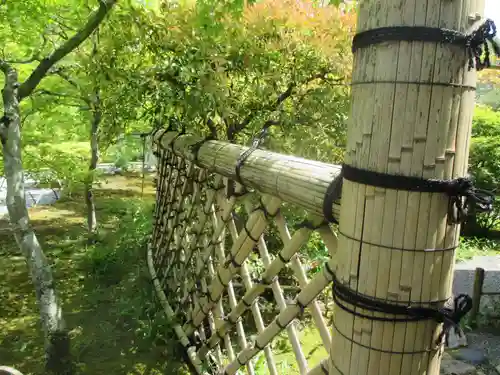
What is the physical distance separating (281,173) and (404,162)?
910 millimetres

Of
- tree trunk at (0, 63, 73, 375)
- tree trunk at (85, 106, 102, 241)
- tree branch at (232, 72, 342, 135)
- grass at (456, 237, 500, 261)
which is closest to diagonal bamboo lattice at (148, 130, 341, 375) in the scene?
tree branch at (232, 72, 342, 135)

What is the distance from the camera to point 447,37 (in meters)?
1.14

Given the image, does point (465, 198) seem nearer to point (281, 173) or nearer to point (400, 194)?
point (400, 194)

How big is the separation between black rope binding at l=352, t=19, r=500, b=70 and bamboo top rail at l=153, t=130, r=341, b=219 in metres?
0.53

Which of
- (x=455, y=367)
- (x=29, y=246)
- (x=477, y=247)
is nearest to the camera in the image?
(x=29, y=246)

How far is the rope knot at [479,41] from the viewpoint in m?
1.17

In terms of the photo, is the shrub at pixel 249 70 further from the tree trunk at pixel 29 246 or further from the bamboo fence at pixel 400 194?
the bamboo fence at pixel 400 194

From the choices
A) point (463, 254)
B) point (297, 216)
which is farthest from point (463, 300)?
point (463, 254)

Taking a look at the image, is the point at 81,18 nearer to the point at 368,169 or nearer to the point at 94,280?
the point at 94,280

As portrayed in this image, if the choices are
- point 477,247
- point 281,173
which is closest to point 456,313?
point 281,173

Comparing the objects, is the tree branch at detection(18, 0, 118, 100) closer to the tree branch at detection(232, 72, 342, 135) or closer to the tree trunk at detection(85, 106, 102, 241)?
the tree branch at detection(232, 72, 342, 135)

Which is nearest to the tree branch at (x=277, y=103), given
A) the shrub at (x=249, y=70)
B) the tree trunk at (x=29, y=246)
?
the shrub at (x=249, y=70)

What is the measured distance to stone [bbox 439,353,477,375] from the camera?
4.12m

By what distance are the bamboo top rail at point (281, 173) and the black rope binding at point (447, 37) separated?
535 millimetres
